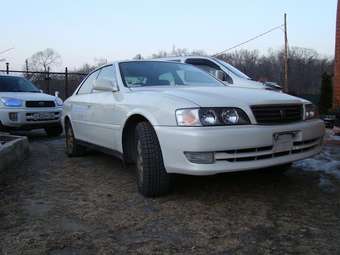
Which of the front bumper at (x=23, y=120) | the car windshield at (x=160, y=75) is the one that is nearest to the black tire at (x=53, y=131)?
the front bumper at (x=23, y=120)

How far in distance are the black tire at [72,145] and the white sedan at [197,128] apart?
5.10 feet

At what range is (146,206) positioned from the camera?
3.75 meters

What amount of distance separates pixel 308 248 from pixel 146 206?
4.85 feet

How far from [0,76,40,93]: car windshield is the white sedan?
5.18 m

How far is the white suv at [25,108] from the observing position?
28.1 feet

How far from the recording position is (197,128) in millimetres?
3451

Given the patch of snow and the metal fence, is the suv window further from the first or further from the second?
the metal fence

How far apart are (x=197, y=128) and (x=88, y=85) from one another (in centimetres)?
303

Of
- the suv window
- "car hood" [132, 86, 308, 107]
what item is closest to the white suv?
the suv window

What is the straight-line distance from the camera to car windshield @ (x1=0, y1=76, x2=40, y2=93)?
9273mm

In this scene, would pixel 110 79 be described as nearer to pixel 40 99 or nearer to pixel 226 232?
pixel 226 232

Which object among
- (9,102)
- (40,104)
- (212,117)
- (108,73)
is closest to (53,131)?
(40,104)

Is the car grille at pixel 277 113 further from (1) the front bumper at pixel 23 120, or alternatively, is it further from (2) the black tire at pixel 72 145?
(1) the front bumper at pixel 23 120

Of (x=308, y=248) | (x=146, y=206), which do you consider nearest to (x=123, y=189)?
(x=146, y=206)
